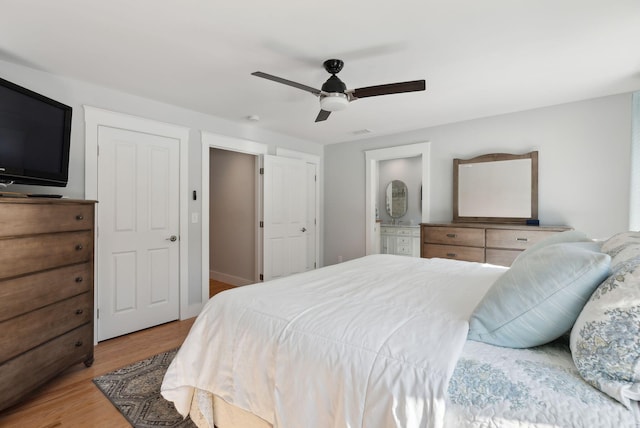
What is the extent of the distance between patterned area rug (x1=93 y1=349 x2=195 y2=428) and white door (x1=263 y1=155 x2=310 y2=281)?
206 cm

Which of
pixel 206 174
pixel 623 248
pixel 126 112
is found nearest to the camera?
pixel 623 248

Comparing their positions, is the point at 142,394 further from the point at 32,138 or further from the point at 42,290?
the point at 32,138

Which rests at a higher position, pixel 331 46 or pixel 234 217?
pixel 331 46

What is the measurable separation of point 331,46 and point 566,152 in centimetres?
295

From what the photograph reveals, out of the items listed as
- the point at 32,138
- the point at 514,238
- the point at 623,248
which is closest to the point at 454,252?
the point at 514,238

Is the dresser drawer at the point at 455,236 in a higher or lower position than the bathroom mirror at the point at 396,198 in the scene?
lower

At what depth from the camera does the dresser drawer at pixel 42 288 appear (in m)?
1.75

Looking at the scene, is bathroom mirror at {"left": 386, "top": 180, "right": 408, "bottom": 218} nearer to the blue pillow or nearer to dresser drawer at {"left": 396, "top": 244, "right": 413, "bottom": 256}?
dresser drawer at {"left": 396, "top": 244, "right": 413, "bottom": 256}

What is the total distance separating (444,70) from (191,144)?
275 centimetres

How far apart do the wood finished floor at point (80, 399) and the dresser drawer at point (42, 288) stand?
0.42 m

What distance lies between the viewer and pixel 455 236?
11.8 ft

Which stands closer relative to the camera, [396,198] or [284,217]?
[284,217]

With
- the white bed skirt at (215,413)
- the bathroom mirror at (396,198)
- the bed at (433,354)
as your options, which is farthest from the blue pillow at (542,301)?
the bathroom mirror at (396,198)

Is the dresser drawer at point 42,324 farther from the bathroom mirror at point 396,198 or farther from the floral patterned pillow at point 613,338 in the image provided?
the bathroom mirror at point 396,198
